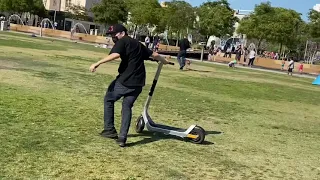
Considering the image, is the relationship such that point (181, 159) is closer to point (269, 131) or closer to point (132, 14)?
point (269, 131)

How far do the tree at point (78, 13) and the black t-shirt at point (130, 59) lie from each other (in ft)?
272

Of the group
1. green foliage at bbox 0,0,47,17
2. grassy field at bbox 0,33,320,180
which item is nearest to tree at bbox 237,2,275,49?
green foliage at bbox 0,0,47,17

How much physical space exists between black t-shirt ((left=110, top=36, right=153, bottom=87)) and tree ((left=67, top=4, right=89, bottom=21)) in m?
82.8

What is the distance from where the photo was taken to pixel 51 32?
60156 millimetres

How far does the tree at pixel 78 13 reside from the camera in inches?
3469

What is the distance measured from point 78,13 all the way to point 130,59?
83748 millimetres

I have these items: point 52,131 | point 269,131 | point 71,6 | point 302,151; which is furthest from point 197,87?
point 71,6

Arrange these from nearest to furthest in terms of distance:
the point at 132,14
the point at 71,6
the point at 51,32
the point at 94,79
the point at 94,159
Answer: the point at 94,159 → the point at 94,79 → the point at 51,32 → the point at 132,14 → the point at 71,6

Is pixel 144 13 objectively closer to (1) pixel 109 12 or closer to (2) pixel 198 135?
(1) pixel 109 12

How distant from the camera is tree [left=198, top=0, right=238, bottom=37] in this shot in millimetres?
69625

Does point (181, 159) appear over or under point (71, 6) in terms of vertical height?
under

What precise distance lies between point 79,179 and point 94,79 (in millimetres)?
10327

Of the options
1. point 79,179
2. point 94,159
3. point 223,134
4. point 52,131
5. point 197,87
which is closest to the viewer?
point 79,179

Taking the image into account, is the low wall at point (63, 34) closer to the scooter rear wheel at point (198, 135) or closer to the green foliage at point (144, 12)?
the green foliage at point (144, 12)
